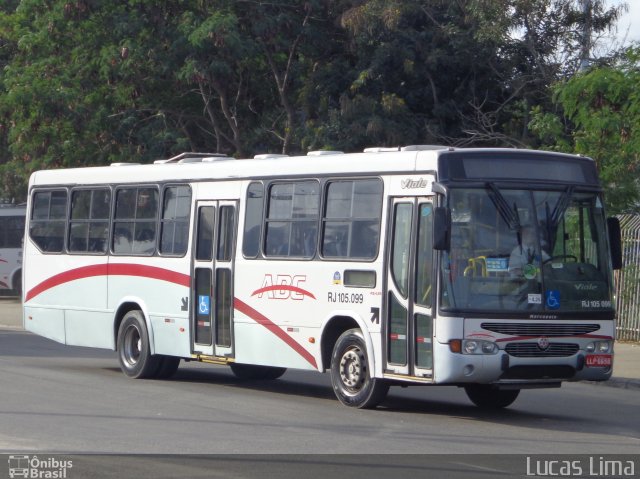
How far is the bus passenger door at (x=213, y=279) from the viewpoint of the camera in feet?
48.5

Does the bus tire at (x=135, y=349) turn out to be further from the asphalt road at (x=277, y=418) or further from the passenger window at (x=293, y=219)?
the passenger window at (x=293, y=219)

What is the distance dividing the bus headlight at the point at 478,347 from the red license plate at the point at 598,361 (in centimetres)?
118

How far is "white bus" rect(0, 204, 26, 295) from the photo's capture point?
34938 millimetres

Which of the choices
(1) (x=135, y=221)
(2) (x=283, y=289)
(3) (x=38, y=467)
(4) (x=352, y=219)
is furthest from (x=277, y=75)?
(3) (x=38, y=467)

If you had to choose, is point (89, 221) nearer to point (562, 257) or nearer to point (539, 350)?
point (562, 257)

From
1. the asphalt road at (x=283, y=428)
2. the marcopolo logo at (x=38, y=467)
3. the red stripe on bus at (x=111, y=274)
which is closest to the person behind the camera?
the marcopolo logo at (x=38, y=467)

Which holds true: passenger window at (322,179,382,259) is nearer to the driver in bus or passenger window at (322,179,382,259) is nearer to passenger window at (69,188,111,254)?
the driver in bus

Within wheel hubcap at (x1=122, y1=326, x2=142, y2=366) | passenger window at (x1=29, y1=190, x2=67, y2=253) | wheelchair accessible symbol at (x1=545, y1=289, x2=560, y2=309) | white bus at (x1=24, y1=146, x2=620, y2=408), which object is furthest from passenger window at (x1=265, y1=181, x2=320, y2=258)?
passenger window at (x1=29, y1=190, x2=67, y2=253)

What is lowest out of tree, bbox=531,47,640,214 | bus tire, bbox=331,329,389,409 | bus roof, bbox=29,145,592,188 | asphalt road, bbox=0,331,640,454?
asphalt road, bbox=0,331,640,454

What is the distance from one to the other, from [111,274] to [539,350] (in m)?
7.09

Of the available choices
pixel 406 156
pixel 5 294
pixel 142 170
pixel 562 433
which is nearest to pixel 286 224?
pixel 406 156

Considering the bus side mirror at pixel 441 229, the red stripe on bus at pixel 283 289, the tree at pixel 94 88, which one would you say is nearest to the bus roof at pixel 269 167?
the bus side mirror at pixel 441 229

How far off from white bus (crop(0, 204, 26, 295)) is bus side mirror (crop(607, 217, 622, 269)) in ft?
82.1

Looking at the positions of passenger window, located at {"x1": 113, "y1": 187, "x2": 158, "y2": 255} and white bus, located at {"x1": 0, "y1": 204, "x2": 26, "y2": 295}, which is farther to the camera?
white bus, located at {"x1": 0, "y1": 204, "x2": 26, "y2": 295}
